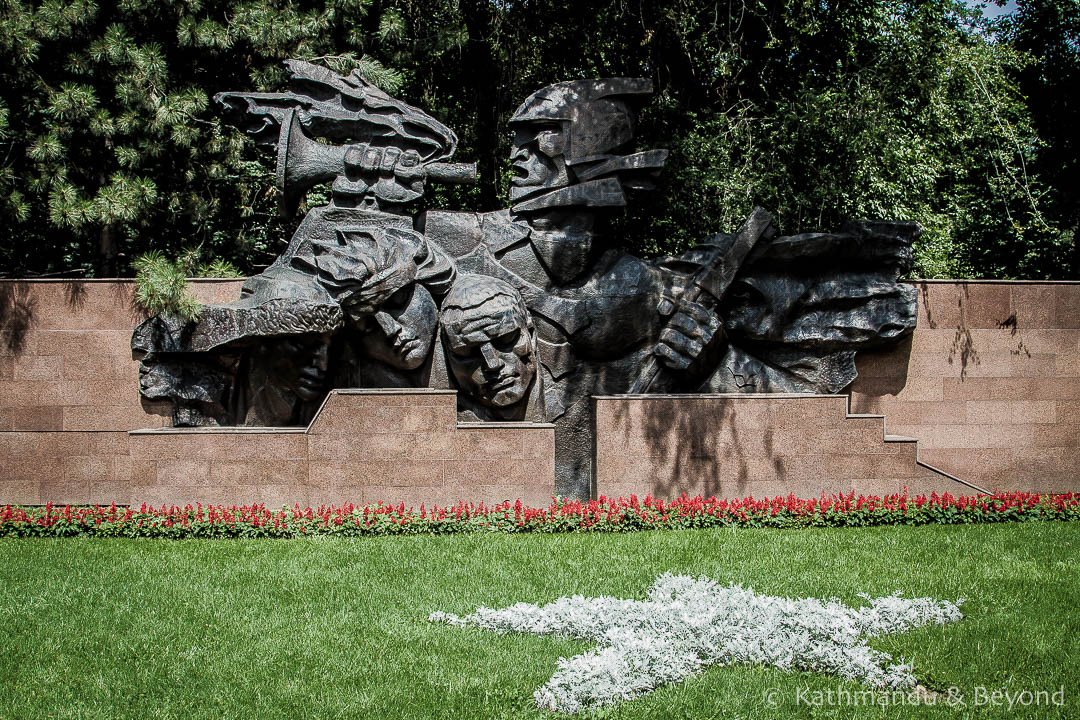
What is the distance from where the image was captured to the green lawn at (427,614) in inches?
198

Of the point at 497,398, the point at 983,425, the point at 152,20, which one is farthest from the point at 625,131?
the point at 152,20

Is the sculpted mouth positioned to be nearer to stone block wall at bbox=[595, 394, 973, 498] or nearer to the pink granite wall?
the pink granite wall

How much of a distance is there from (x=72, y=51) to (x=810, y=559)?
10.8 m

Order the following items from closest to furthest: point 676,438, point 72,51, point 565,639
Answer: point 565,639, point 676,438, point 72,51

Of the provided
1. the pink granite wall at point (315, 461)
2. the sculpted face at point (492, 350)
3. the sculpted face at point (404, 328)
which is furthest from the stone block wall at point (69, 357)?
the sculpted face at point (492, 350)

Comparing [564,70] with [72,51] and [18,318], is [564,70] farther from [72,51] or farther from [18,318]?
[18,318]

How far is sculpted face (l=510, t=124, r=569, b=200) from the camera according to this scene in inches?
404

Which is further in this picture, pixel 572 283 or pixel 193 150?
pixel 193 150

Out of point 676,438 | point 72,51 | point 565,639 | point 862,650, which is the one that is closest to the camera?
point 862,650

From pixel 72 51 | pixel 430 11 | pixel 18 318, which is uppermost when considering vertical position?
pixel 430 11

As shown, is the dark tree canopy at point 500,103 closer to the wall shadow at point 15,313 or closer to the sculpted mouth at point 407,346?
the wall shadow at point 15,313

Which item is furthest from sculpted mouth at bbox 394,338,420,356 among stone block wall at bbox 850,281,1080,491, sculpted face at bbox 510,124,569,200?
stone block wall at bbox 850,281,1080,491

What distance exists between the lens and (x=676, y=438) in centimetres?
930

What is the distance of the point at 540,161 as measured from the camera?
10.3 m
